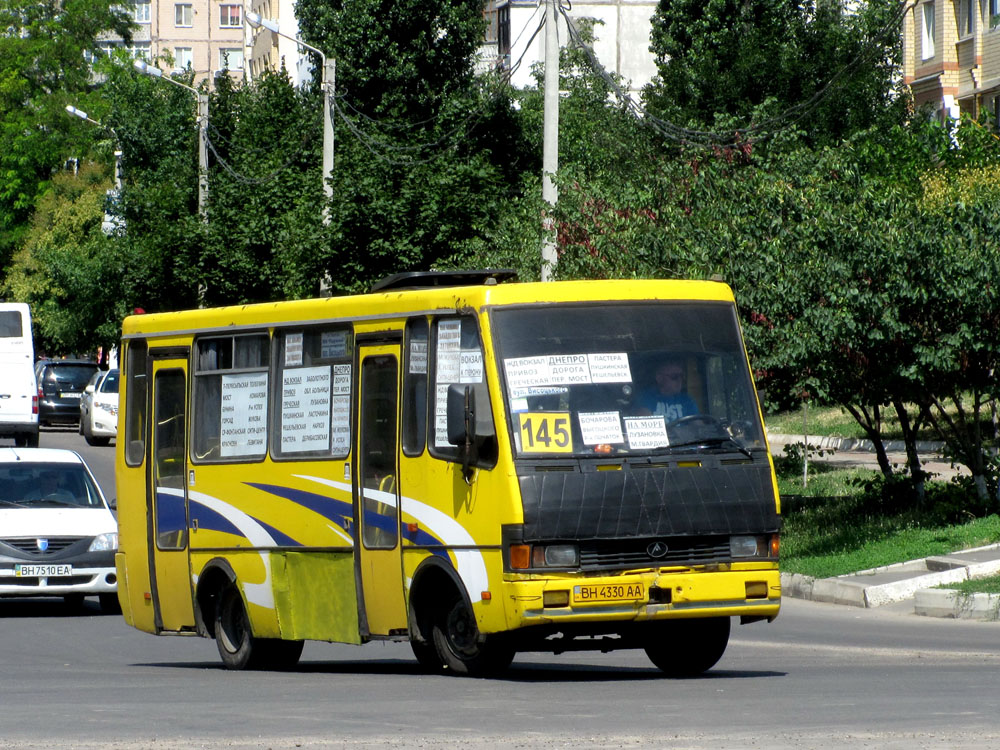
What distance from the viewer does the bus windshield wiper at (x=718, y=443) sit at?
11.4 metres

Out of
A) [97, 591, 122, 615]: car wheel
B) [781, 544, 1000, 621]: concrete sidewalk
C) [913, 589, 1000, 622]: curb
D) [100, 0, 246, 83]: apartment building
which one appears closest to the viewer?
[913, 589, 1000, 622]: curb

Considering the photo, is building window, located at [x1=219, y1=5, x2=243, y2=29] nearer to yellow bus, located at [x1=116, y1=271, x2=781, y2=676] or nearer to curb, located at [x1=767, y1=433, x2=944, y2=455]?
curb, located at [x1=767, y1=433, x2=944, y2=455]

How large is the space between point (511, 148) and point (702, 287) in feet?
135

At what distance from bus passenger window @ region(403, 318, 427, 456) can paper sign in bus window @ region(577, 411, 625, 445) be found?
3.52ft

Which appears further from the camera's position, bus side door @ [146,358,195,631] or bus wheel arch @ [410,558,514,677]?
bus side door @ [146,358,195,631]

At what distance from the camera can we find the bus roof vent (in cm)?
1225

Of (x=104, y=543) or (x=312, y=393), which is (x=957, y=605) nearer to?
(x=312, y=393)

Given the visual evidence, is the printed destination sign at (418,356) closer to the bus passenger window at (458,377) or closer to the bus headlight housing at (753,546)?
the bus passenger window at (458,377)

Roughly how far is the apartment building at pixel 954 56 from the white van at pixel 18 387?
2262 centimetres

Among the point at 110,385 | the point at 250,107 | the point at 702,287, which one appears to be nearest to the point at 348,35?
the point at 250,107

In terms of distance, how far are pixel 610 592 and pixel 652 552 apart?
1.15 feet


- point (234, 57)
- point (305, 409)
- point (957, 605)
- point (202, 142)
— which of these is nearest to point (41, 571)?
point (305, 409)

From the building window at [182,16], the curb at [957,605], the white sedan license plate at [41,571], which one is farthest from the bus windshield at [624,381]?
the building window at [182,16]

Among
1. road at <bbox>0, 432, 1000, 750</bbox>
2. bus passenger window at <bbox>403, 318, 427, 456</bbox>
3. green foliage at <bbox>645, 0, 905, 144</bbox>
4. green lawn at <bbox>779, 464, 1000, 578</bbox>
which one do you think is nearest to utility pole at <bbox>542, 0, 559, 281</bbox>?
green lawn at <bbox>779, 464, 1000, 578</bbox>
